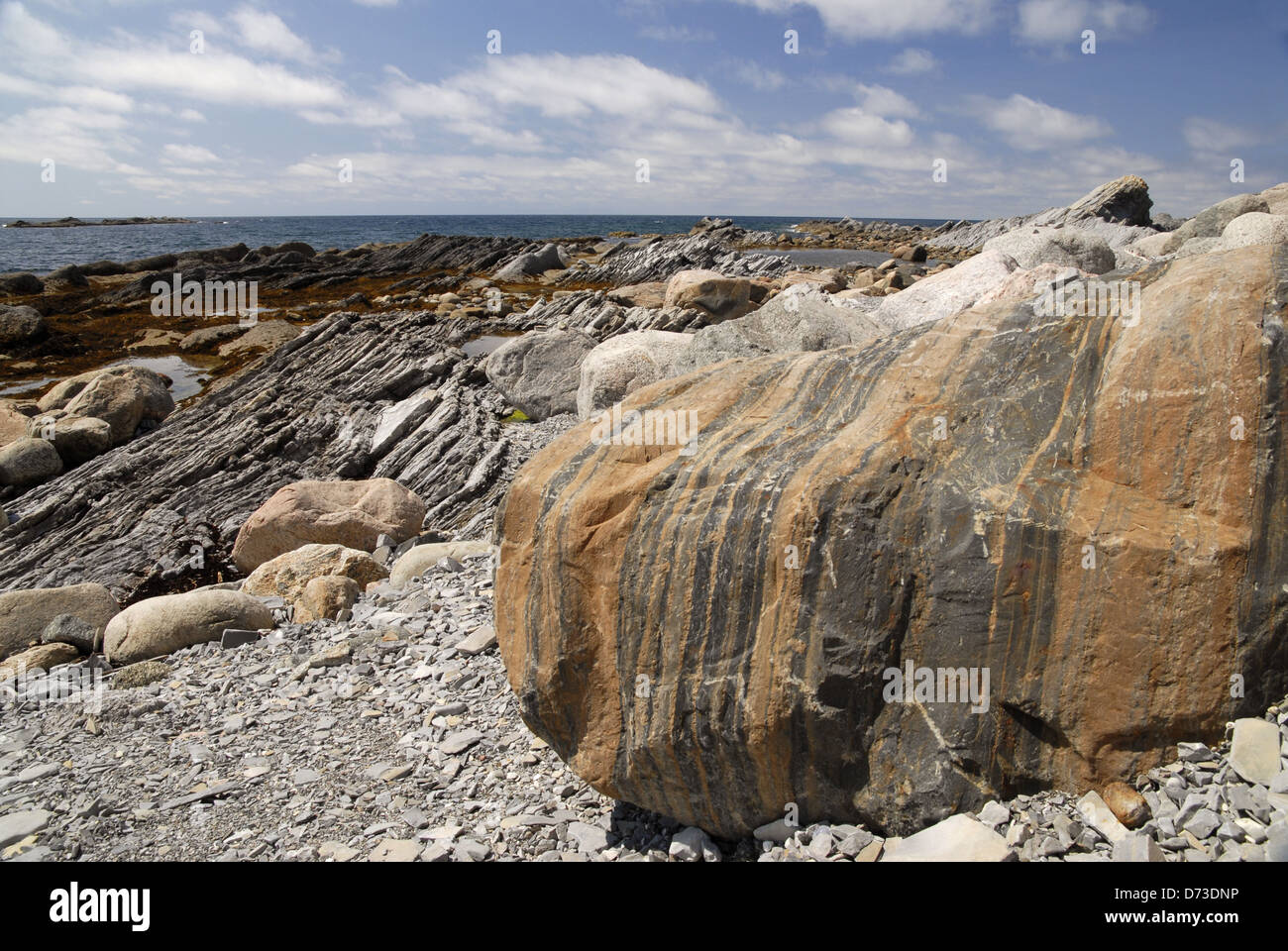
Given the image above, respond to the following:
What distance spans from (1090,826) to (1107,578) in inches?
53.6

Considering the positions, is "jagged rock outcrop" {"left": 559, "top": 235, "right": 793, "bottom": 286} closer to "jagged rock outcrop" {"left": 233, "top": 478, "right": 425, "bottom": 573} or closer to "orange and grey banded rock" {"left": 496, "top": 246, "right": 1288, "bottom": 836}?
"jagged rock outcrop" {"left": 233, "top": 478, "right": 425, "bottom": 573}

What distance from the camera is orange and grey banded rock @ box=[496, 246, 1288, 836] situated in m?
4.38

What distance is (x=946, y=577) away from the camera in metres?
4.68

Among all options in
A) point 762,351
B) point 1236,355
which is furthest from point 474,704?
point 762,351

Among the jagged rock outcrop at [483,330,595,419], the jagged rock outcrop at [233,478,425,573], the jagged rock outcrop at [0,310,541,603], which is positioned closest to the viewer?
the jagged rock outcrop at [233,478,425,573]

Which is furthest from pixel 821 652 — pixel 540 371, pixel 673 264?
pixel 673 264

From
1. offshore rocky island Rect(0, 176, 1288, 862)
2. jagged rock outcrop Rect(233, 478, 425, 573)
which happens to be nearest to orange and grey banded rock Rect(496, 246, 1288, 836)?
offshore rocky island Rect(0, 176, 1288, 862)

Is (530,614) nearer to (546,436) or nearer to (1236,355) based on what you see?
(1236,355)

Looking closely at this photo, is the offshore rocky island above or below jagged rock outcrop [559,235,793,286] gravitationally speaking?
below

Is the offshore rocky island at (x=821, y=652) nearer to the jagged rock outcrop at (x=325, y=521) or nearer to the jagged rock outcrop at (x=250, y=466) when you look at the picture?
the jagged rock outcrop at (x=325, y=521)

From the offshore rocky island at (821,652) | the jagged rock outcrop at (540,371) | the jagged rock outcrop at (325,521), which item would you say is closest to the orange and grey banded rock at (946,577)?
the offshore rocky island at (821,652)

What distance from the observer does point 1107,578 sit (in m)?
4.43

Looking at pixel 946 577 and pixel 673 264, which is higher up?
pixel 673 264

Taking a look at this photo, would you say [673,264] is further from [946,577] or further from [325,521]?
[946,577]
